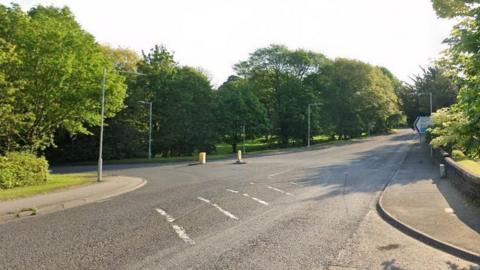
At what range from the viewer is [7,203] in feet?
44.8

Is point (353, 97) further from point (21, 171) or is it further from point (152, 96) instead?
point (21, 171)

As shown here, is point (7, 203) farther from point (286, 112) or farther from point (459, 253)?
point (286, 112)

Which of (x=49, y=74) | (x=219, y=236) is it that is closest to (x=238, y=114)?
(x=49, y=74)

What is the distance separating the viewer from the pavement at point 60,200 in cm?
1224

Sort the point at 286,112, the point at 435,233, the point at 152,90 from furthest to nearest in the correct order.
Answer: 1. the point at 286,112
2. the point at 152,90
3. the point at 435,233

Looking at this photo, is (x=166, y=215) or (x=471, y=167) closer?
(x=166, y=215)

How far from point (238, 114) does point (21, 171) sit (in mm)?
39000

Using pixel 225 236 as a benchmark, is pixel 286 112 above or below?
above

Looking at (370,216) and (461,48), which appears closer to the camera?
(461,48)

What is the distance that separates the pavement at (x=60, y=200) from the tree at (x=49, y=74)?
10210 mm

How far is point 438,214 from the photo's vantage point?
1061 cm

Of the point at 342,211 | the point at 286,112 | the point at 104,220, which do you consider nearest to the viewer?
the point at 104,220

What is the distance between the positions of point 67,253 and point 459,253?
7.41 m

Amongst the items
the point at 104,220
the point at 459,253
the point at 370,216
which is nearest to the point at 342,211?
the point at 370,216
